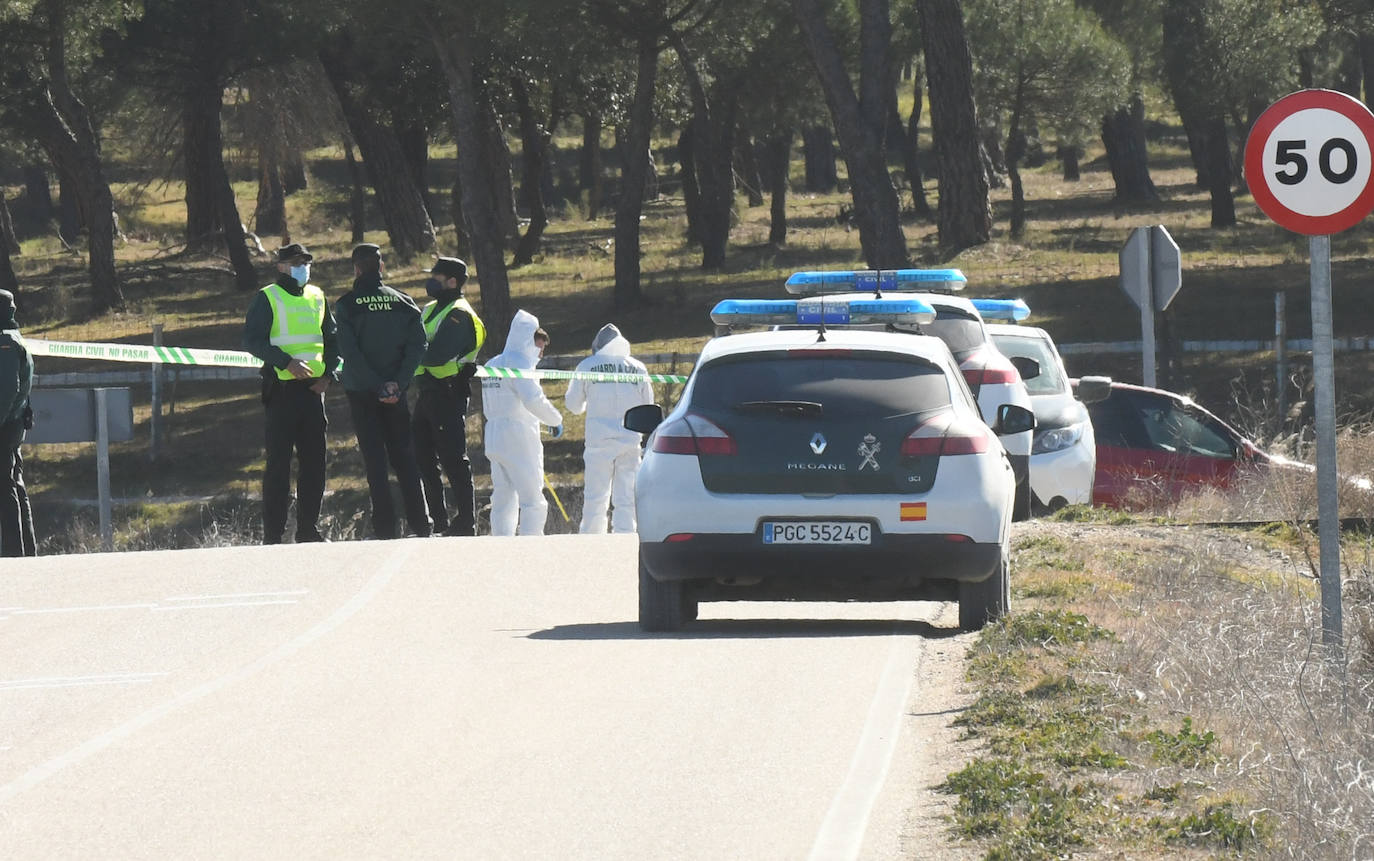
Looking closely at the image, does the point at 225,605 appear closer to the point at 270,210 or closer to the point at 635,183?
the point at 635,183

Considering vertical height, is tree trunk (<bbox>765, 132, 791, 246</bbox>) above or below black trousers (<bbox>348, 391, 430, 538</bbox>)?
above

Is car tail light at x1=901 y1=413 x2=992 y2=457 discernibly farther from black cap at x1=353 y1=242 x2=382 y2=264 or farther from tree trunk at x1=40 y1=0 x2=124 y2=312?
tree trunk at x1=40 y1=0 x2=124 y2=312

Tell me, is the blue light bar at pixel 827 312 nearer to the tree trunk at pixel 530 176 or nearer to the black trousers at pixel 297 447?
the black trousers at pixel 297 447

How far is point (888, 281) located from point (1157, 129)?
3063 inches

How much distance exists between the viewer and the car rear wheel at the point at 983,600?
1048cm

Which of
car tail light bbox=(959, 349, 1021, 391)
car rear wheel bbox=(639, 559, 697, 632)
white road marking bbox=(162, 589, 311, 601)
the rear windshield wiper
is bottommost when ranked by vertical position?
white road marking bbox=(162, 589, 311, 601)

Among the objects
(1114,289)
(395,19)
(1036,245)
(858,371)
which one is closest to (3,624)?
(858,371)

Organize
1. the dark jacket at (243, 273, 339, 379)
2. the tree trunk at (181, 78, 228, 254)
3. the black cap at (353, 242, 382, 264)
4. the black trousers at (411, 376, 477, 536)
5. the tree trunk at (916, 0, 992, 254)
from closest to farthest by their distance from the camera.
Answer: the dark jacket at (243, 273, 339, 379) → the black cap at (353, 242, 382, 264) → the black trousers at (411, 376, 477, 536) → the tree trunk at (916, 0, 992, 254) → the tree trunk at (181, 78, 228, 254)

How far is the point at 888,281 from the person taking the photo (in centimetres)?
1630

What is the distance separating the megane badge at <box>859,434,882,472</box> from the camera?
33.2 feet

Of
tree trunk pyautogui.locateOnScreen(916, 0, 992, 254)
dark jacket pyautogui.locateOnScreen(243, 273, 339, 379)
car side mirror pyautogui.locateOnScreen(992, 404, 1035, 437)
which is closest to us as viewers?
car side mirror pyautogui.locateOnScreen(992, 404, 1035, 437)

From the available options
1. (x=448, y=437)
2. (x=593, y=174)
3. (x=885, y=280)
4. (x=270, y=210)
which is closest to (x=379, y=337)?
(x=448, y=437)

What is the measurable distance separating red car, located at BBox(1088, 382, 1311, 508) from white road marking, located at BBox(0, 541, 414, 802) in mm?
7668

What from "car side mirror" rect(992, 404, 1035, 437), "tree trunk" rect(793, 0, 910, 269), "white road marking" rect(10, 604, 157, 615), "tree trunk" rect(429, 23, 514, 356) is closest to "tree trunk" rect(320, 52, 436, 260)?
"tree trunk" rect(429, 23, 514, 356)
